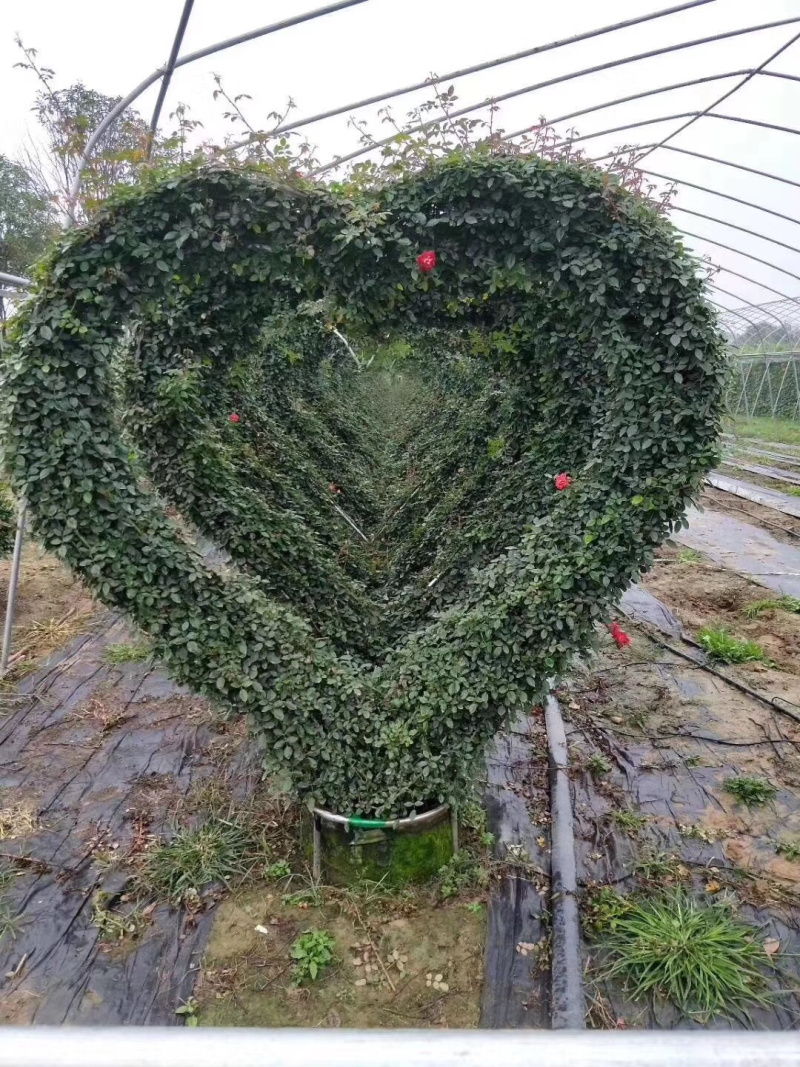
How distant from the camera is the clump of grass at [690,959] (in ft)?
8.25

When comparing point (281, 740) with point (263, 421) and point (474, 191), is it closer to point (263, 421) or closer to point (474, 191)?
point (474, 191)

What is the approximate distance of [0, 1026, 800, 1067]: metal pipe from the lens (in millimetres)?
584

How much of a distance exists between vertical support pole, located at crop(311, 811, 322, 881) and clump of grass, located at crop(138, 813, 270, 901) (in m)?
0.23

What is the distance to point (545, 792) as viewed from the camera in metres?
3.69

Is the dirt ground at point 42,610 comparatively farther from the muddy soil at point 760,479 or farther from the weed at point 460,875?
the muddy soil at point 760,479

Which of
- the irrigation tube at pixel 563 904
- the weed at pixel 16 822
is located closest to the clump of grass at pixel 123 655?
the weed at pixel 16 822

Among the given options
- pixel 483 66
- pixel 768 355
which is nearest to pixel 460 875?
pixel 483 66

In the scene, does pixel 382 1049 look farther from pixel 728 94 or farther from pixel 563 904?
pixel 728 94

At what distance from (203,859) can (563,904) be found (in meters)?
1.64

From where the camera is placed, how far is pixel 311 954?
8.87ft

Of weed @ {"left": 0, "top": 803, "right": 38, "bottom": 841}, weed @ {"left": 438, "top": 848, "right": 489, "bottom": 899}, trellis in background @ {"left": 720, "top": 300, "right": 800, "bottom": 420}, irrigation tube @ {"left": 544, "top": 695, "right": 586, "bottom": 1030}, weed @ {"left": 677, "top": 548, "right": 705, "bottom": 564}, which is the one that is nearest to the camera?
irrigation tube @ {"left": 544, "top": 695, "right": 586, "bottom": 1030}

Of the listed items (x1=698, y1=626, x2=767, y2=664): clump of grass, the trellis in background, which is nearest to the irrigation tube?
(x1=698, y1=626, x2=767, y2=664): clump of grass

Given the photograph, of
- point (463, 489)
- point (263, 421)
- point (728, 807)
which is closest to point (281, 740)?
point (728, 807)

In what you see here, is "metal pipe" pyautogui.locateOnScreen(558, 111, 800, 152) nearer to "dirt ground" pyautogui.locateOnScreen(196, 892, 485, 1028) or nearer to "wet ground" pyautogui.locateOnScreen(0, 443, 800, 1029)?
"wet ground" pyautogui.locateOnScreen(0, 443, 800, 1029)
